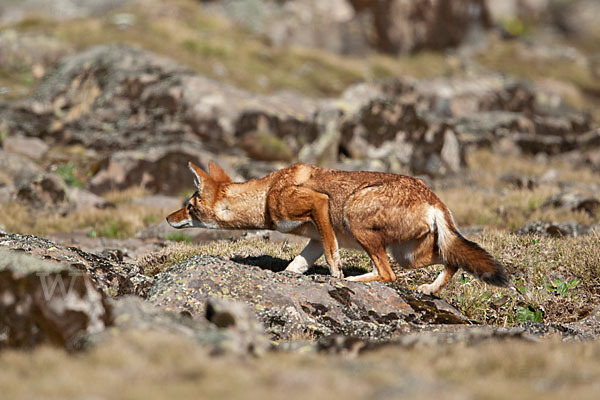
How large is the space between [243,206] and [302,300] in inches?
80.2

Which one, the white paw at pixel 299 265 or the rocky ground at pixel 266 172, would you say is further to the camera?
the white paw at pixel 299 265

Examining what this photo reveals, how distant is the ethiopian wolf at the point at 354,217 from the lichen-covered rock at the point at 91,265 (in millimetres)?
1446

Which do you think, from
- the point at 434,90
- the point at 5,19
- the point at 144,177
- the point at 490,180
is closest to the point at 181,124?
the point at 144,177

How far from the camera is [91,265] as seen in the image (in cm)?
811

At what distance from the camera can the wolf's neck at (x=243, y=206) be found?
336 inches

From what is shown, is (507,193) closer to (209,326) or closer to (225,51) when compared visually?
(209,326)

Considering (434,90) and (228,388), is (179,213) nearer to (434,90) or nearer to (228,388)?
(228,388)

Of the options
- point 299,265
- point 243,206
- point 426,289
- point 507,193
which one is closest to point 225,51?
point 507,193

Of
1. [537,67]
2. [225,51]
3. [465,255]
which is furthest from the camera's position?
[537,67]

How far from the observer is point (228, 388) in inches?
148

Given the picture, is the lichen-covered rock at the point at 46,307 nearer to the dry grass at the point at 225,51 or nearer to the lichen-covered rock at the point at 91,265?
the lichen-covered rock at the point at 91,265

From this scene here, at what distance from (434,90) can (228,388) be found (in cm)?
3035

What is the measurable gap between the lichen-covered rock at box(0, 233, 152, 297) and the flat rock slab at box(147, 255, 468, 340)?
84cm

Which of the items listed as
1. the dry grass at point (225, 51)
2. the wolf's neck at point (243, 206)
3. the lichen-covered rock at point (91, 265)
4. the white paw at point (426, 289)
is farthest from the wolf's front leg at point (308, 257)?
the dry grass at point (225, 51)
